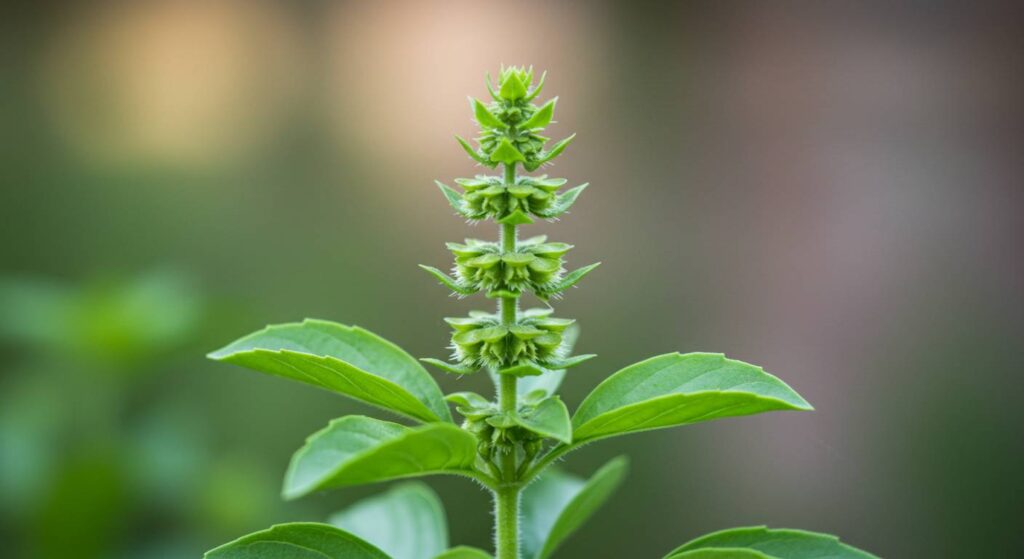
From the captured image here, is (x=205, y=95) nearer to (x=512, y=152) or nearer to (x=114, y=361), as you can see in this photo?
(x=114, y=361)

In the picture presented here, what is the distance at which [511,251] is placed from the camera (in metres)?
0.67

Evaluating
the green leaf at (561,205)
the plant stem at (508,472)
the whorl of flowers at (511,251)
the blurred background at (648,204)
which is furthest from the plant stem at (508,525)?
the blurred background at (648,204)

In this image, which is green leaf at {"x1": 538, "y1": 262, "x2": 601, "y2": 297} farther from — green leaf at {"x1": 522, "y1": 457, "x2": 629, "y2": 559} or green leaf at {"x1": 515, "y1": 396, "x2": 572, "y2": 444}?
green leaf at {"x1": 522, "y1": 457, "x2": 629, "y2": 559}

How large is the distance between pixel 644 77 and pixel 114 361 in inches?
70.4

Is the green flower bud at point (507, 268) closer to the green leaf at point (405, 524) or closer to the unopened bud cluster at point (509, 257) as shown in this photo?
the unopened bud cluster at point (509, 257)

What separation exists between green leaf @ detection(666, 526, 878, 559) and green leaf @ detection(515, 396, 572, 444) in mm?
146

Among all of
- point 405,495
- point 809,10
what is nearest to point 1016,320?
point 809,10

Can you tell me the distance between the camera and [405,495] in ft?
3.18

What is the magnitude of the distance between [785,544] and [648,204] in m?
2.23

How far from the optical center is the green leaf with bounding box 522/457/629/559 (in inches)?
31.5

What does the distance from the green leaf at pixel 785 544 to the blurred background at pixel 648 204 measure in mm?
1776

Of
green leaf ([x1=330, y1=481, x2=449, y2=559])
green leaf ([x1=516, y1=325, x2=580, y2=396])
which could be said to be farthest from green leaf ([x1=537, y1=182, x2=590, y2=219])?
green leaf ([x1=330, y1=481, x2=449, y2=559])

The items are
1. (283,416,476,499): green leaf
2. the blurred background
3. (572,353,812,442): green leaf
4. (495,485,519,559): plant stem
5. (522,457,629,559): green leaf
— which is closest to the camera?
(283,416,476,499): green leaf

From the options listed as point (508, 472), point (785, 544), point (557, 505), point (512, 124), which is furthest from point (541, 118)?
point (557, 505)
